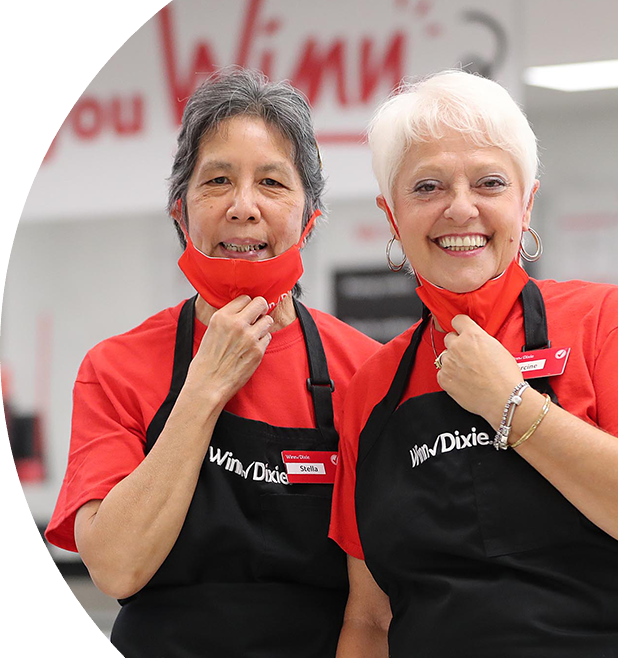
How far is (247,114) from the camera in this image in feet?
6.22

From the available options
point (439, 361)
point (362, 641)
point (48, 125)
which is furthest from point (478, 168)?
point (48, 125)

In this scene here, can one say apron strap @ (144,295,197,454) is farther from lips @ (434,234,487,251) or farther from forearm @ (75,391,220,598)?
lips @ (434,234,487,251)

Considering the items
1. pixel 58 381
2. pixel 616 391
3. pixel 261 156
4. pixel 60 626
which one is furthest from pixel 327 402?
pixel 58 381

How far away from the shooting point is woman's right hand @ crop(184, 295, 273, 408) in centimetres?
176

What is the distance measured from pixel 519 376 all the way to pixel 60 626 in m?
3.21

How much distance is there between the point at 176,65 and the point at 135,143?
16.9 inches

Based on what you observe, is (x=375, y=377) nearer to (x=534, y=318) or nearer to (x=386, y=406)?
(x=386, y=406)

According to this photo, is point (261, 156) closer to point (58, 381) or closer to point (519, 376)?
point (519, 376)

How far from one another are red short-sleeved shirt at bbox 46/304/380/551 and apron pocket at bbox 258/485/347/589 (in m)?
0.17

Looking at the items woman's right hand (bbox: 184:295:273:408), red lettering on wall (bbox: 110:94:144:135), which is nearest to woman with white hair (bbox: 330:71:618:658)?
woman's right hand (bbox: 184:295:273:408)

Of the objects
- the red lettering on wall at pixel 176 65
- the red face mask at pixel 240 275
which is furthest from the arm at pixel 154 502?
the red lettering on wall at pixel 176 65

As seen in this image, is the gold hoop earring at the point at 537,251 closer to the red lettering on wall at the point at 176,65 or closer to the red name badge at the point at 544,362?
the red name badge at the point at 544,362

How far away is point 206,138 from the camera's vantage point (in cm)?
191

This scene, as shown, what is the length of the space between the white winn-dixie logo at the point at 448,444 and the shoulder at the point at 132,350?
24.1 inches
